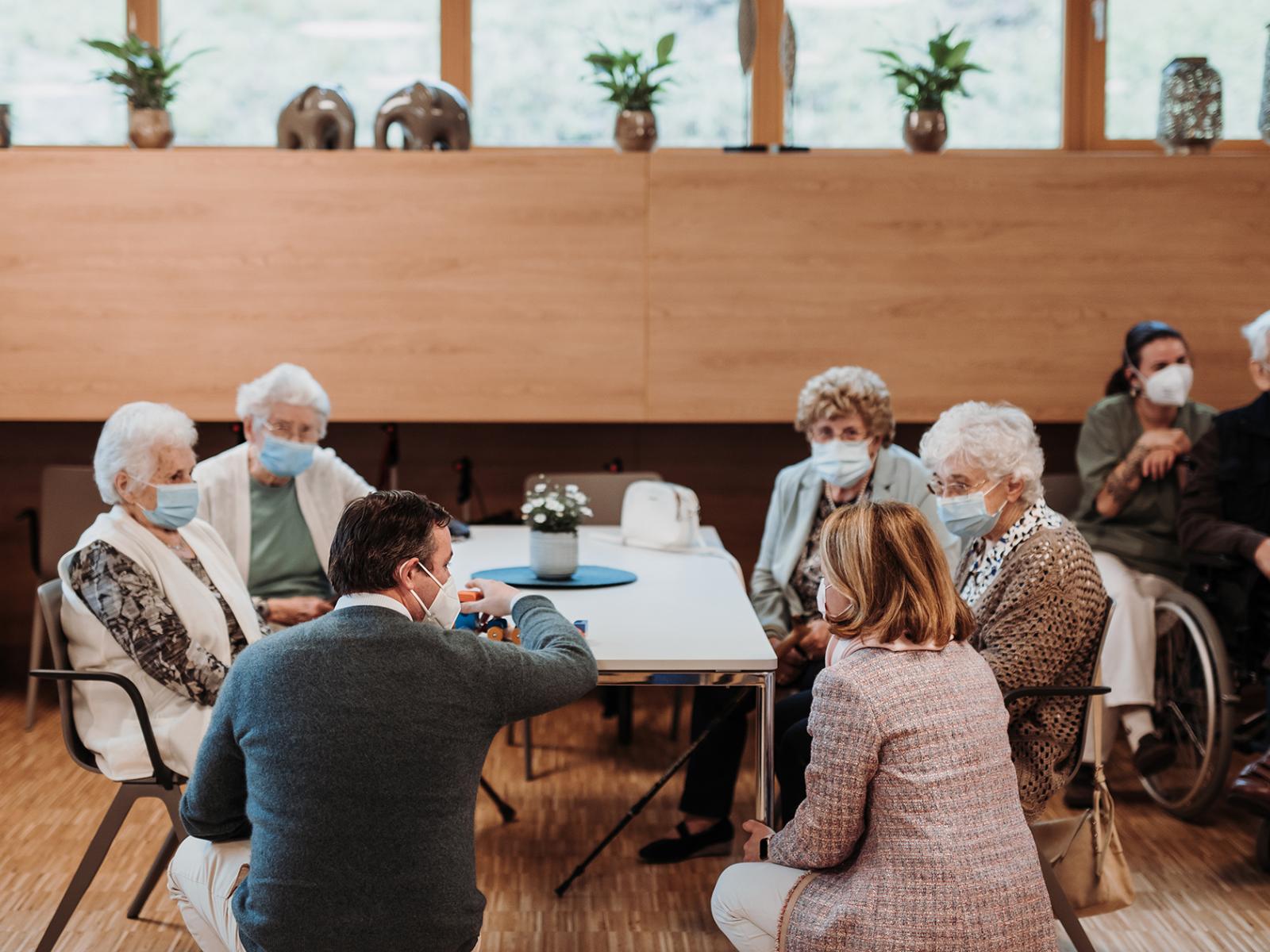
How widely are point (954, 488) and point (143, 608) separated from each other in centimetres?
156

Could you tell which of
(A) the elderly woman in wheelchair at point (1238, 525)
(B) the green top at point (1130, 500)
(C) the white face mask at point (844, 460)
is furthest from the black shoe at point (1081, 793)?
(C) the white face mask at point (844, 460)

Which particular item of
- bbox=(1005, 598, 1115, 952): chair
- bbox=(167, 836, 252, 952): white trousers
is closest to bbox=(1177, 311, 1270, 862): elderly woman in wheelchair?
bbox=(1005, 598, 1115, 952): chair

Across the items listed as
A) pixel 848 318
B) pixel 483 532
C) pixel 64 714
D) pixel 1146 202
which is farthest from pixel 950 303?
pixel 64 714

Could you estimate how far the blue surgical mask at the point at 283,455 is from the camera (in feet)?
10.5

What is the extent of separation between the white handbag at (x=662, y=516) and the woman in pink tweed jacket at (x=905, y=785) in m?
1.48

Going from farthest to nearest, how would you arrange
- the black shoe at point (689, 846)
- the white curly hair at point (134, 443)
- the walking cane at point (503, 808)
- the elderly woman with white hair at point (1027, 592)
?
1. the walking cane at point (503, 808)
2. the black shoe at point (689, 846)
3. the white curly hair at point (134, 443)
4. the elderly woman with white hair at point (1027, 592)

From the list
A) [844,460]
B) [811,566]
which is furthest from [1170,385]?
[811,566]

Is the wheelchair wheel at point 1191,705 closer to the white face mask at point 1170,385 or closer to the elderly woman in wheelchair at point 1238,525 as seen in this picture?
the elderly woman in wheelchair at point 1238,525

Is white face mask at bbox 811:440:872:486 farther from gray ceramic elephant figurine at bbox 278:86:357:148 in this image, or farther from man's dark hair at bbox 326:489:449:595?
gray ceramic elephant figurine at bbox 278:86:357:148

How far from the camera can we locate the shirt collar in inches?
66.2

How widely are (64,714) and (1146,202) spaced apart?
3.43m

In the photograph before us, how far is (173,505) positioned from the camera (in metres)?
2.54

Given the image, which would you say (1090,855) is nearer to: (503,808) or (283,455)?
(503,808)

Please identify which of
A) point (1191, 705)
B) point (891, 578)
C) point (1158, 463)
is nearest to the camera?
point (891, 578)
